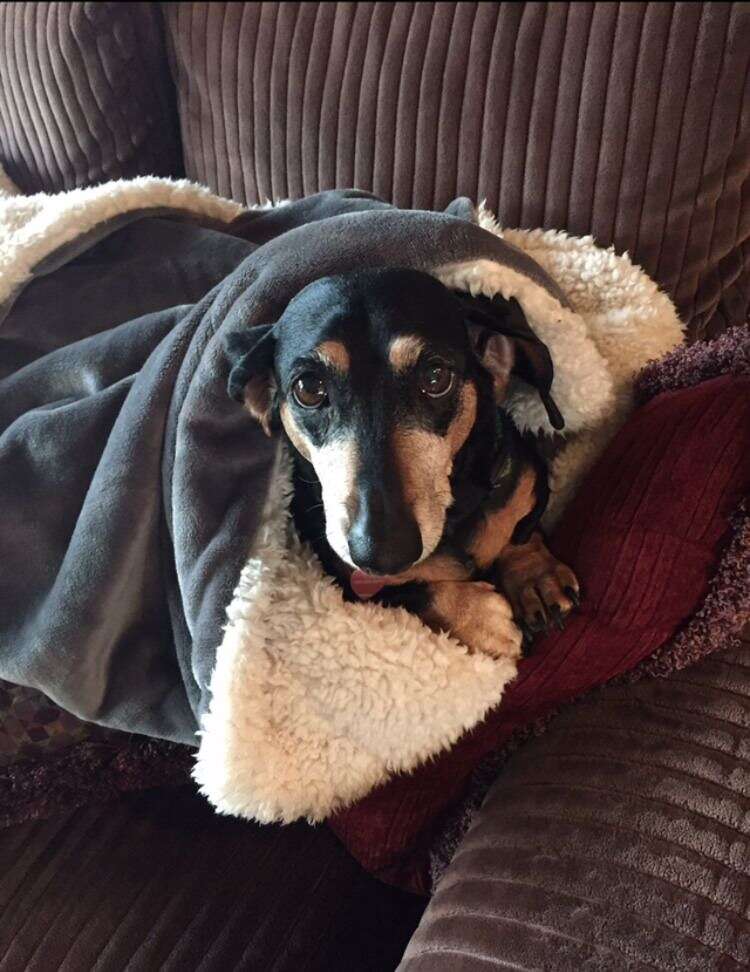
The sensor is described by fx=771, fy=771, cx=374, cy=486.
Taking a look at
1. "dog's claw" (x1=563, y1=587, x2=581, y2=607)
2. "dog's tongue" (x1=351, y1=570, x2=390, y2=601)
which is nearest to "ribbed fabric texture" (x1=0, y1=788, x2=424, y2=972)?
"dog's tongue" (x1=351, y1=570, x2=390, y2=601)

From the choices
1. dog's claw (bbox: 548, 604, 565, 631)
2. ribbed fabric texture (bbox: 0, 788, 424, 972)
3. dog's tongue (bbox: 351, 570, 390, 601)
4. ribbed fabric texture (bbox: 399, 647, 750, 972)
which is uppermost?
dog's claw (bbox: 548, 604, 565, 631)

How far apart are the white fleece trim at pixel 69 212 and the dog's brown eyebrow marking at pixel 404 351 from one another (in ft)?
2.19

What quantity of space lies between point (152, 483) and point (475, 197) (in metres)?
0.71

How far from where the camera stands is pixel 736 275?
1240 millimetres

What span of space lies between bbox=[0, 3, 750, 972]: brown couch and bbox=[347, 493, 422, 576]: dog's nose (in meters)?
0.30

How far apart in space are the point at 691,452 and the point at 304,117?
37.8 inches

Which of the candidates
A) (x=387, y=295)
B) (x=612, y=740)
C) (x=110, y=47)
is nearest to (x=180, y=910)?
(x=612, y=740)

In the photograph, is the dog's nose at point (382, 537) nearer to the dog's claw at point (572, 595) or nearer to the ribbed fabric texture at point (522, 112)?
the dog's claw at point (572, 595)

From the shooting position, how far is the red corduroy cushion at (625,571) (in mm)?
855

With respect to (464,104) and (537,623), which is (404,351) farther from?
(464,104)

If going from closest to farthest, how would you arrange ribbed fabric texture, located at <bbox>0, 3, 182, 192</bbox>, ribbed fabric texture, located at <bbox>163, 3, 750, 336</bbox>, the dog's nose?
1. the dog's nose
2. ribbed fabric texture, located at <bbox>163, 3, 750, 336</bbox>
3. ribbed fabric texture, located at <bbox>0, 3, 182, 192</bbox>

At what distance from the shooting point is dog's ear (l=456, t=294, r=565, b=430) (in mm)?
967

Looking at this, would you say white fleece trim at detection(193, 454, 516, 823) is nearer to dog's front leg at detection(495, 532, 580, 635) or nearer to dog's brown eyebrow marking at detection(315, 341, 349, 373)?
dog's front leg at detection(495, 532, 580, 635)

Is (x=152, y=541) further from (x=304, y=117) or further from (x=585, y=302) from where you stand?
(x=304, y=117)
